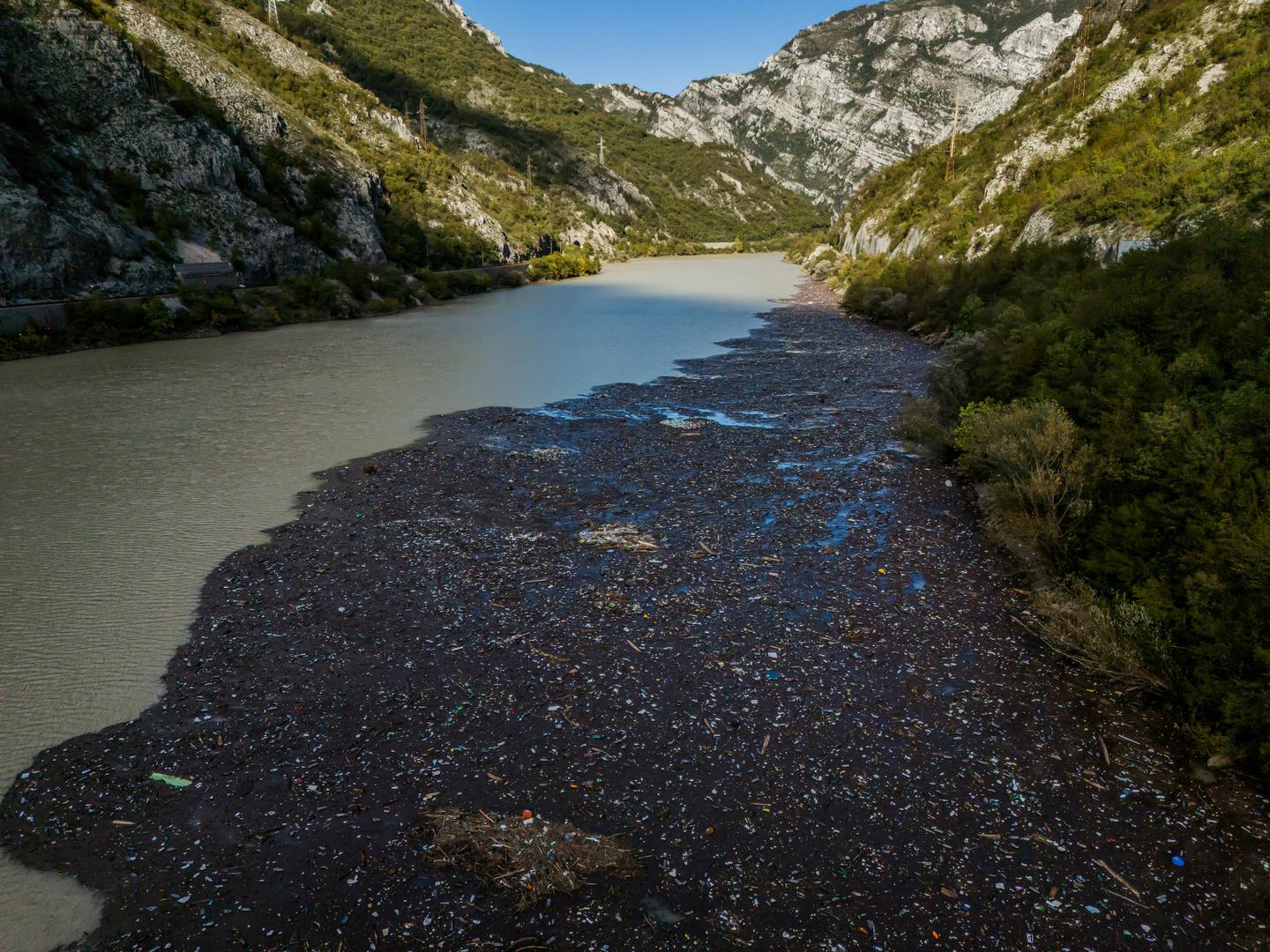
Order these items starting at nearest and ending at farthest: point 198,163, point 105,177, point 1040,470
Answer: point 1040,470
point 105,177
point 198,163

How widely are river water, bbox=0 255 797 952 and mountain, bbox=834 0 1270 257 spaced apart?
18.3 metres

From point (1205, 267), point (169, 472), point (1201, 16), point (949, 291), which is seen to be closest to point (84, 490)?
point (169, 472)

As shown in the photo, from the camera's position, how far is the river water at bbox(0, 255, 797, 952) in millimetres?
9609

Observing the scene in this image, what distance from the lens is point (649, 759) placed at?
8.32 meters

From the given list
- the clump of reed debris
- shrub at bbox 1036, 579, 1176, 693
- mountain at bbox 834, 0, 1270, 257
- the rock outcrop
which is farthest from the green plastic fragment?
the rock outcrop

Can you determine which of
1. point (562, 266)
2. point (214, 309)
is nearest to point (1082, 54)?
point (214, 309)

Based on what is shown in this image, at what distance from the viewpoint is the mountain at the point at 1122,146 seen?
24.2 m

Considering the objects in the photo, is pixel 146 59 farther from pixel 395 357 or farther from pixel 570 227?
pixel 570 227

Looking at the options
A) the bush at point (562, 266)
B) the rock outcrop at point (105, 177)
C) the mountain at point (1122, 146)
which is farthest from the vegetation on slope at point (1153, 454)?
the bush at point (562, 266)

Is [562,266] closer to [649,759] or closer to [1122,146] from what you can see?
[1122,146]

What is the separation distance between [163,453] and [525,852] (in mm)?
19574

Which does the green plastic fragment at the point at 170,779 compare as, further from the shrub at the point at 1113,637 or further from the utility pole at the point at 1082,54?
the utility pole at the point at 1082,54

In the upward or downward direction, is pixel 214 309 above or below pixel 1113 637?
above

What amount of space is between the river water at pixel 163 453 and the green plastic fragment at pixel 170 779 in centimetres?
130
